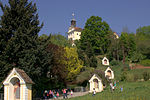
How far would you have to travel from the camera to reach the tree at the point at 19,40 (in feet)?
88.4

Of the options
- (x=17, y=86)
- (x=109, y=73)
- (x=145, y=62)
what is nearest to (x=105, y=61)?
(x=145, y=62)

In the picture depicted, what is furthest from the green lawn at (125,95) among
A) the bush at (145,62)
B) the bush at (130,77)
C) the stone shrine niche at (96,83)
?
the bush at (145,62)

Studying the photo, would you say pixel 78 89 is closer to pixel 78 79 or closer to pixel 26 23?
pixel 78 79

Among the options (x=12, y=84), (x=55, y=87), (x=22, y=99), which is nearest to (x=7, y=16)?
(x=12, y=84)

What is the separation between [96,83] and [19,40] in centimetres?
1556

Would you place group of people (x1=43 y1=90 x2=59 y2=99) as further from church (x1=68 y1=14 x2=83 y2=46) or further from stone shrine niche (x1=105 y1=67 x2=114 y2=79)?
church (x1=68 y1=14 x2=83 y2=46)

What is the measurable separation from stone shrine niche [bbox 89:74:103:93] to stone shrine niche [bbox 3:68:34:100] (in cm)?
1598

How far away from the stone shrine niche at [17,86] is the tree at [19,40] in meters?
4.78

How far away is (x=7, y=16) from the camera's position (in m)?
28.4

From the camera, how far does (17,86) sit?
2205 cm

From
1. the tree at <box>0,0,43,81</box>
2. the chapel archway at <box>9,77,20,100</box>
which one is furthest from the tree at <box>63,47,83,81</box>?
the chapel archway at <box>9,77,20,100</box>

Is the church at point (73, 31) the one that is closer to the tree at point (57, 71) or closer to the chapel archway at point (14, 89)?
the tree at point (57, 71)

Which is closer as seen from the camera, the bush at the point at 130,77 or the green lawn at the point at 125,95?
the green lawn at the point at 125,95

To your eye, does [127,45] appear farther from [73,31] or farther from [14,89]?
[14,89]
